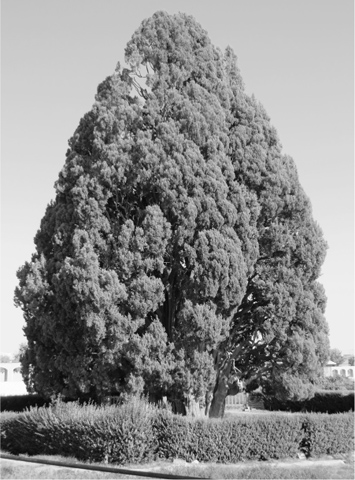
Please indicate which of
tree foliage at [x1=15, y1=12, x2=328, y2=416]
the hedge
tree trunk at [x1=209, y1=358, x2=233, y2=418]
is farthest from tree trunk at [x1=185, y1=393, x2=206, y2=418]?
the hedge

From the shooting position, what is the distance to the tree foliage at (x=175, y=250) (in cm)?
1288

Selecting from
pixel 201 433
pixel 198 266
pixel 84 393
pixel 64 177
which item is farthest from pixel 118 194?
pixel 201 433

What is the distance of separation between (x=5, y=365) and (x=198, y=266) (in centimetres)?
3116

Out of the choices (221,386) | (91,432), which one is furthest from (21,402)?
(91,432)

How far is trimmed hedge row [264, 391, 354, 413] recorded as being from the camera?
72.4 ft

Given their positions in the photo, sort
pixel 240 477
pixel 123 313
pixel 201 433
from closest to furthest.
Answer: pixel 240 477 → pixel 201 433 → pixel 123 313

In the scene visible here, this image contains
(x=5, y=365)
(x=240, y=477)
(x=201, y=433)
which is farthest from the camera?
(x=5, y=365)

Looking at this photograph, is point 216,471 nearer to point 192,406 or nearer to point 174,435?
point 174,435

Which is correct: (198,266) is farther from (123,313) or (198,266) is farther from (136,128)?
(136,128)

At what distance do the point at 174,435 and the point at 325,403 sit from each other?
13829mm

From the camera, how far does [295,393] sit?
13.8 metres

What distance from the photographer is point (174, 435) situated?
10.9m

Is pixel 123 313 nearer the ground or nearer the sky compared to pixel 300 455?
nearer the sky

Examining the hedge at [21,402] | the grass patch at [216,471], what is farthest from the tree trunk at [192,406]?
the hedge at [21,402]
